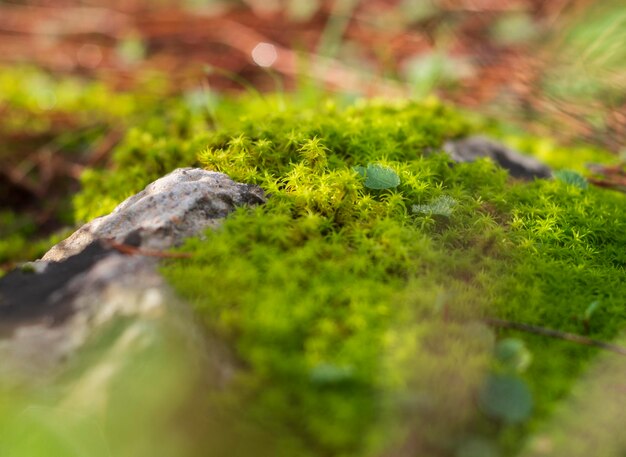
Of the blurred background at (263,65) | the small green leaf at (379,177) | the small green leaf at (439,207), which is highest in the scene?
the small green leaf at (379,177)

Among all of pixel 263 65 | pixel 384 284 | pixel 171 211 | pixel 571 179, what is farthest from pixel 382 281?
pixel 263 65

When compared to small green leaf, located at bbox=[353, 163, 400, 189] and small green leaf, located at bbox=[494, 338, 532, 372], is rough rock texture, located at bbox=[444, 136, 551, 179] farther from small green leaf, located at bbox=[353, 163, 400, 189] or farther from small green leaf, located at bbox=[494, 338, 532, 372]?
small green leaf, located at bbox=[494, 338, 532, 372]

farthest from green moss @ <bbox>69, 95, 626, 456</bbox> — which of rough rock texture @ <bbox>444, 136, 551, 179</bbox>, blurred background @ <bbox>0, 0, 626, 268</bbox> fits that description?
blurred background @ <bbox>0, 0, 626, 268</bbox>

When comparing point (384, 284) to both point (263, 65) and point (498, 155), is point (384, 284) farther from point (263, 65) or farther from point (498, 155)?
point (263, 65)

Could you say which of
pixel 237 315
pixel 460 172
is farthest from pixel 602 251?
pixel 237 315

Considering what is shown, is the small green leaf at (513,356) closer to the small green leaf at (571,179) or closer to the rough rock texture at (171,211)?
the rough rock texture at (171,211)

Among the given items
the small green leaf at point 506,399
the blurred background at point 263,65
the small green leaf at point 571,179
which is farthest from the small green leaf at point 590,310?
the blurred background at point 263,65
